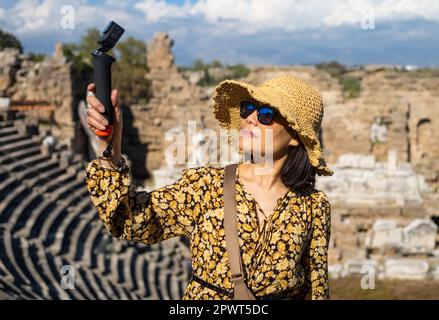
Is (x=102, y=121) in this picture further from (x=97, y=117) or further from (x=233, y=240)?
(x=233, y=240)

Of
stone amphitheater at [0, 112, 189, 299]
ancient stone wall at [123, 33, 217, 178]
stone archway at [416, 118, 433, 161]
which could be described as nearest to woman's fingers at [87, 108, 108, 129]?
stone amphitheater at [0, 112, 189, 299]

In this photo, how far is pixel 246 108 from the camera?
2719 millimetres

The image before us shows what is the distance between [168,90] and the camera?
2156 centimetres

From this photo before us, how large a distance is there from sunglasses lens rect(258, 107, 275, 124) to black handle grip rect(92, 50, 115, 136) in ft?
2.22

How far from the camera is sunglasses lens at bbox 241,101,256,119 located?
2695mm

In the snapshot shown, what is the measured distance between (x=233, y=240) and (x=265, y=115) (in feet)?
1.80

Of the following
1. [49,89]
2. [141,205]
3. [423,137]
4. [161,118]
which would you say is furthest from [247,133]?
[423,137]

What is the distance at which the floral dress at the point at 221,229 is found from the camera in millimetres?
2500

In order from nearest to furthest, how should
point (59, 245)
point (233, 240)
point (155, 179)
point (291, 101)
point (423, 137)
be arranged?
1. point (233, 240)
2. point (291, 101)
3. point (59, 245)
4. point (155, 179)
5. point (423, 137)

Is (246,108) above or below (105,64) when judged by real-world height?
below

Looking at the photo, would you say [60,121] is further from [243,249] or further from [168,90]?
[243,249]

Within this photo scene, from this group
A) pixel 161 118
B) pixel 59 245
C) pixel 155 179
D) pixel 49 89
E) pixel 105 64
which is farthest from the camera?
pixel 161 118

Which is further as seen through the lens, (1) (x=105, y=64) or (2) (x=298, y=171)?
(2) (x=298, y=171)

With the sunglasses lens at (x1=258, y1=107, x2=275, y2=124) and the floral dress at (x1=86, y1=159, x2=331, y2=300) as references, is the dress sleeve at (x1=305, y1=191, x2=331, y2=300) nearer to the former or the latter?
the floral dress at (x1=86, y1=159, x2=331, y2=300)
